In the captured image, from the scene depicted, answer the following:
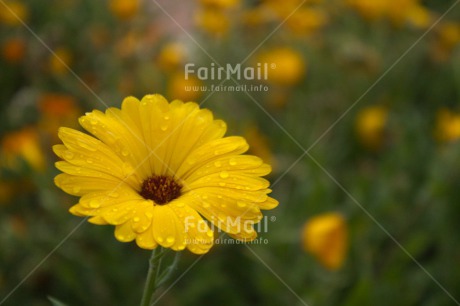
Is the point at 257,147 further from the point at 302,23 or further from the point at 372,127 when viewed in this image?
the point at 302,23

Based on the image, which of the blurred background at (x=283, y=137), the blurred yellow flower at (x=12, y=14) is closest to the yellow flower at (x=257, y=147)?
the blurred background at (x=283, y=137)

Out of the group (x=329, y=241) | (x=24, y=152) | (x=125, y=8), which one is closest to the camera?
(x=329, y=241)

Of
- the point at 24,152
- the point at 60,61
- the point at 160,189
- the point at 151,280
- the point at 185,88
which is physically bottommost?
the point at 151,280

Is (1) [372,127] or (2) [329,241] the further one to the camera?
(1) [372,127]

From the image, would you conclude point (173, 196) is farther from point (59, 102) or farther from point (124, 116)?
point (59, 102)

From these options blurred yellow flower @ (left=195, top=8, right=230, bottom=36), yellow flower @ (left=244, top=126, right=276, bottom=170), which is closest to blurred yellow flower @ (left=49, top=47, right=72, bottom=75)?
blurred yellow flower @ (left=195, top=8, right=230, bottom=36)

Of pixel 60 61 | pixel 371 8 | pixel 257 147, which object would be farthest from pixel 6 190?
pixel 371 8
